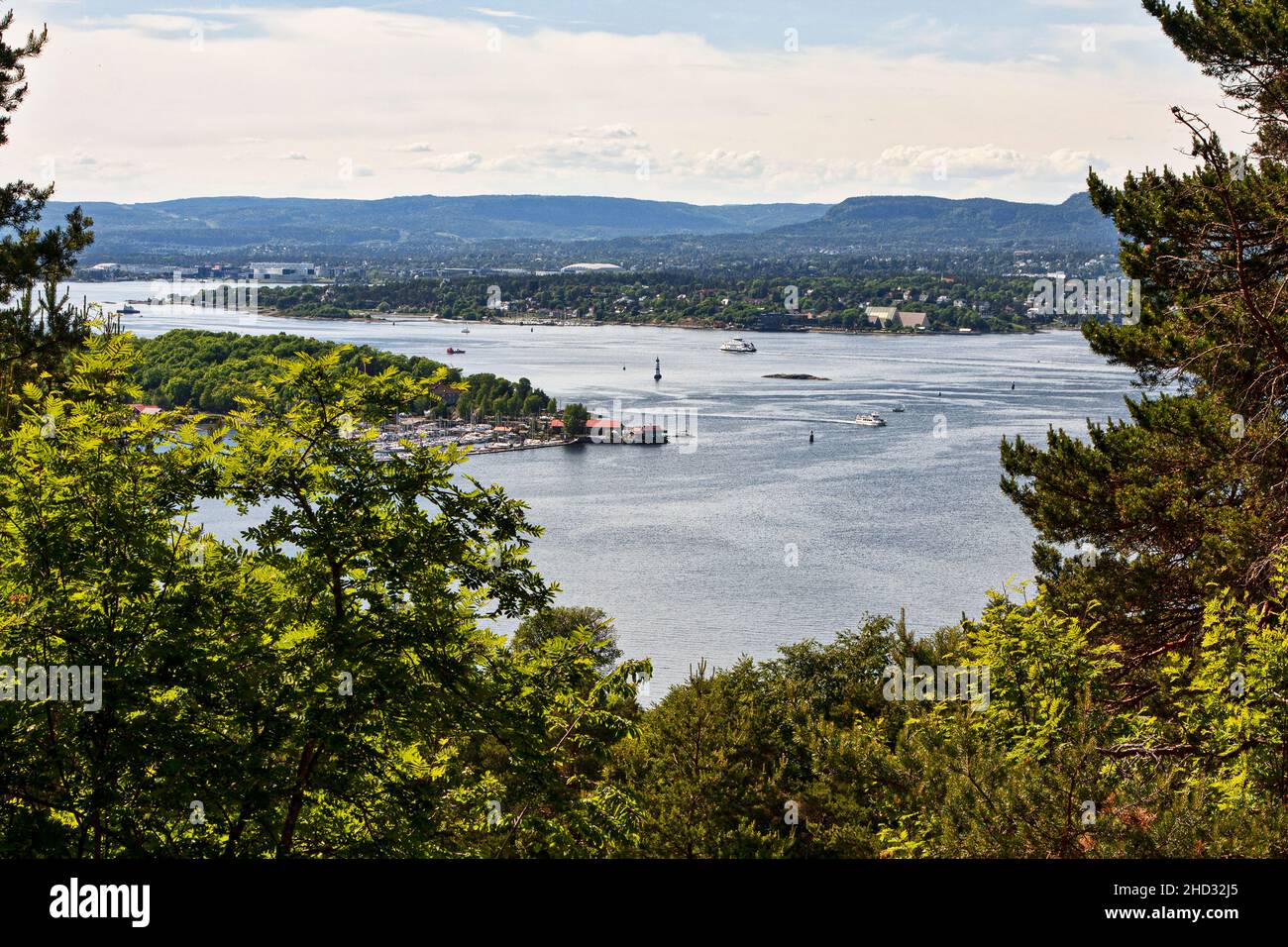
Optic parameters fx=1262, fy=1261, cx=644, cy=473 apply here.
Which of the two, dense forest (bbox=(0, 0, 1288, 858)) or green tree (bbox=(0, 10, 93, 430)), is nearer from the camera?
dense forest (bbox=(0, 0, 1288, 858))

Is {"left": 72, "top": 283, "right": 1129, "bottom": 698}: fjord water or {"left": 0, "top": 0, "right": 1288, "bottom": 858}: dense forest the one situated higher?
{"left": 0, "top": 0, "right": 1288, "bottom": 858}: dense forest

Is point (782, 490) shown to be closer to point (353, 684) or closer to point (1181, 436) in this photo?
point (1181, 436)

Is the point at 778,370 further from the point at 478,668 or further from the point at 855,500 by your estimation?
the point at 478,668

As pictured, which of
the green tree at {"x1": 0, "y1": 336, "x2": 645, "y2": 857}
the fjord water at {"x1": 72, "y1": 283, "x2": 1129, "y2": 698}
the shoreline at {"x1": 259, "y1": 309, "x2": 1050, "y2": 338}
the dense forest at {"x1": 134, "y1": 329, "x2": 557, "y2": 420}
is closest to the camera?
the green tree at {"x1": 0, "y1": 336, "x2": 645, "y2": 857}

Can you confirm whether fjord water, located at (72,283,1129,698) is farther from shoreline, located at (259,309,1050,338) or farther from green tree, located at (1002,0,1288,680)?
shoreline, located at (259,309,1050,338)

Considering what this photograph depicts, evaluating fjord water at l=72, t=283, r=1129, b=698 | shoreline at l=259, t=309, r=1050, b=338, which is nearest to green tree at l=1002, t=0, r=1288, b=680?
fjord water at l=72, t=283, r=1129, b=698

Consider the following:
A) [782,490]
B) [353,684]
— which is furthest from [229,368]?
[353,684]

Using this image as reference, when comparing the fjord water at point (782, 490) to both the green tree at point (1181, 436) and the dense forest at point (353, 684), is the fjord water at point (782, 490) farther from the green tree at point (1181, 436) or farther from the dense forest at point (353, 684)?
the dense forest at point (353, 684)
